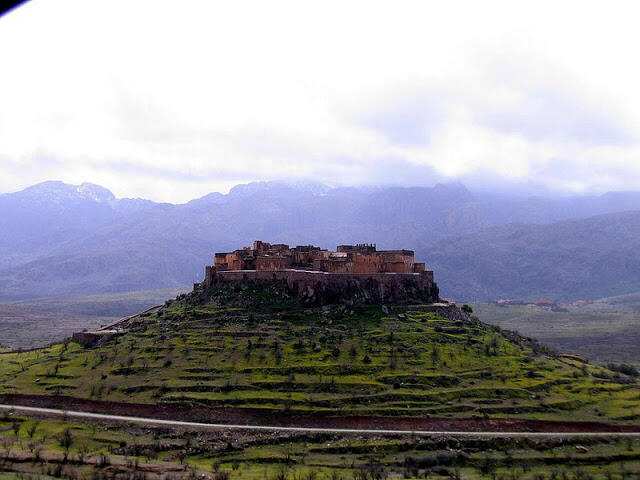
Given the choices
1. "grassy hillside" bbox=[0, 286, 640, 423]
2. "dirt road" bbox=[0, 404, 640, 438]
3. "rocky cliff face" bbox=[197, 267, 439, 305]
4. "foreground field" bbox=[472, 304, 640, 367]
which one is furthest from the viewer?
"foreground field" bbox=[472, 304, 640, 367]

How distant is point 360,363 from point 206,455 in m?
21.5

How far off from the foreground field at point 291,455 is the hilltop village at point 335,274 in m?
28.8

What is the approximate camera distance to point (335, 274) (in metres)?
86.2

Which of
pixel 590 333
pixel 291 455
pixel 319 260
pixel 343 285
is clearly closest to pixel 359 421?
pixel 291 455

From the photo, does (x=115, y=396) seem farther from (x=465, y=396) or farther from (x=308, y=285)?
(x=465, y=396)

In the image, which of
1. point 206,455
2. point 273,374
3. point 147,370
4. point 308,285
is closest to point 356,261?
point 308,285

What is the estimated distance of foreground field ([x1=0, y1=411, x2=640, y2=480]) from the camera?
5147 centimetres

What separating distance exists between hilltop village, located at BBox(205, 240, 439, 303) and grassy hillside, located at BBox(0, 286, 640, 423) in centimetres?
238

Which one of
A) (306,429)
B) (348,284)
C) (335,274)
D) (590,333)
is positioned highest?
(335,274)

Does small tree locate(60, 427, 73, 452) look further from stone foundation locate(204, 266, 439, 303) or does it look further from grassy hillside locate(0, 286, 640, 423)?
stone foundation locate(204, 266, 439, 303)

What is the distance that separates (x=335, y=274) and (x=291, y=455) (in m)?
33.7

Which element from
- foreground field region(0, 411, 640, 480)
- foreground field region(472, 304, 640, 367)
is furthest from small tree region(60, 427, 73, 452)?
foreground field region(472, 304, 640, 367)

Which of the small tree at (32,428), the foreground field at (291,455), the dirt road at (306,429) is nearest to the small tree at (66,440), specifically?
the foreground field at (291,455)

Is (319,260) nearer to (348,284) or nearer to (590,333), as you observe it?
(348,284)
